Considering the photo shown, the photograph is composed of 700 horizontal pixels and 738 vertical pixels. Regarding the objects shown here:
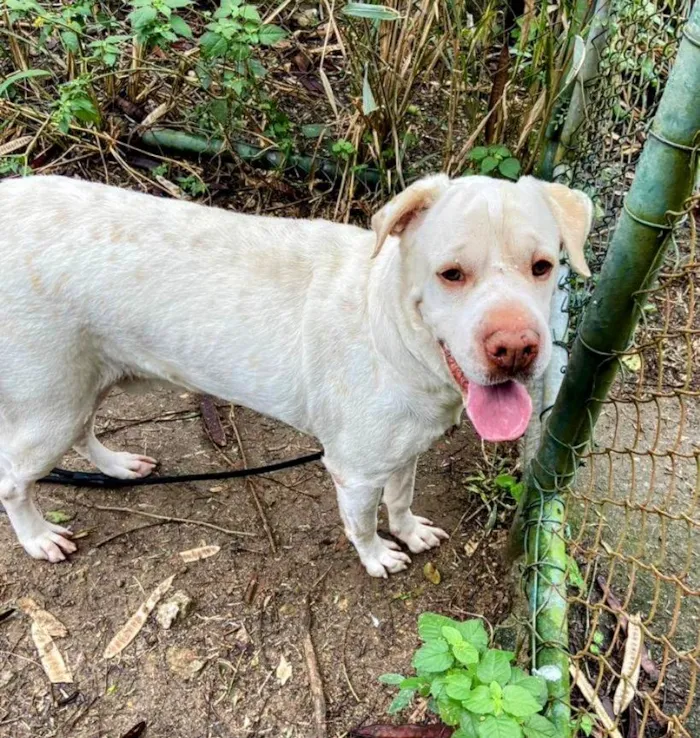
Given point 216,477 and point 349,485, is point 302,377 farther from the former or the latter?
point 216,477

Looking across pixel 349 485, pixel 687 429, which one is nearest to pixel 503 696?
pixel 349 485

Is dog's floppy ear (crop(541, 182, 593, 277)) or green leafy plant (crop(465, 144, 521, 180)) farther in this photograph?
green leafy plant (crop(465, 144, 521, 180))

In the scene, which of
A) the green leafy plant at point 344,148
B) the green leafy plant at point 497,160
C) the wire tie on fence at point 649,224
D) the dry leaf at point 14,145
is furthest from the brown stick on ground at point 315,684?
the dry leaf at point 14,145

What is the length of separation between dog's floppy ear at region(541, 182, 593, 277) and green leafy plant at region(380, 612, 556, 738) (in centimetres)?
112

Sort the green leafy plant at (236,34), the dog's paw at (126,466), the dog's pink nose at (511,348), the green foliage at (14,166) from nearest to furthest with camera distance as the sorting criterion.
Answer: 1. the dog's pink nose at (511,348)
2. the dog's paw at (126,466)
3. the green leafy plant at (236,34)
4. the green foliage at (14,166)

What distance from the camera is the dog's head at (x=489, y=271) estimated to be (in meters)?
1.93

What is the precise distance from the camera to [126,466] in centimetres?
338

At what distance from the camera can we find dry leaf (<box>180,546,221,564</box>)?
3102 millimetres

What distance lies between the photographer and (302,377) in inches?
101

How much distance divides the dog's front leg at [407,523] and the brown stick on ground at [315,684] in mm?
526

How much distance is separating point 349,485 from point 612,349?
3.82 feet

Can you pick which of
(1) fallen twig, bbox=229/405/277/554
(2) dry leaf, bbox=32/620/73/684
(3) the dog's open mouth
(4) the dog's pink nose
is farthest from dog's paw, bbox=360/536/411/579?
(4) the dog's pink nose

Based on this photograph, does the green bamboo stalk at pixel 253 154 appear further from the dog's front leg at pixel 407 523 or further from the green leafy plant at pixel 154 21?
the dog's front leg at pixel 407 523

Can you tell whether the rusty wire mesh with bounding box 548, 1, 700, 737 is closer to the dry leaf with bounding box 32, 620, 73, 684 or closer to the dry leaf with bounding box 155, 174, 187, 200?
the dry leaf with bounding box 32, 620, 73, 684
